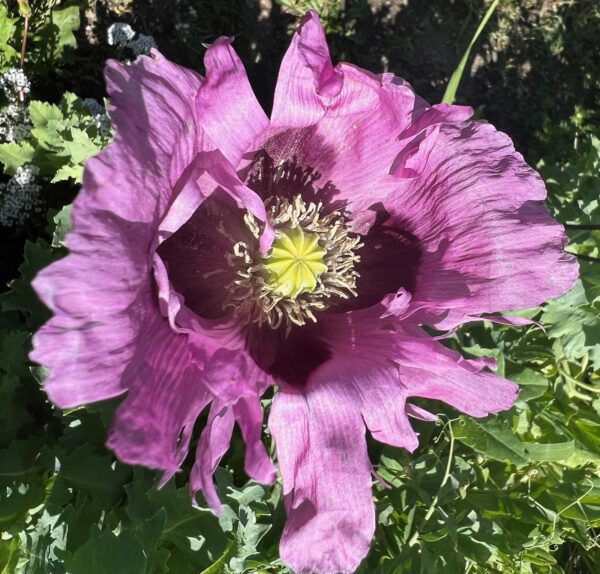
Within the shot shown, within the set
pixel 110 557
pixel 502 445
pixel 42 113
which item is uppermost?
pixel 42 113

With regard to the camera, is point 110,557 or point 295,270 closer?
point 110,557

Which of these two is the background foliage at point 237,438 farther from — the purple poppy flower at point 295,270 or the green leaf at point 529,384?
the purple poppy flower at point 295,270

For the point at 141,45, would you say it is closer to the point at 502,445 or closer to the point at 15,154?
the point at 15,154

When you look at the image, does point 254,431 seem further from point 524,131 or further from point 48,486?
point 524,131

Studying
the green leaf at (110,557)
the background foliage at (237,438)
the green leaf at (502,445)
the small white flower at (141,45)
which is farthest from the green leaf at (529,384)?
the small white flower at (141,45)

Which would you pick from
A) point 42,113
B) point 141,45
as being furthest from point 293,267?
point 141,45

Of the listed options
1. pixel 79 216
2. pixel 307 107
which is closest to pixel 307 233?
pixel 307 107

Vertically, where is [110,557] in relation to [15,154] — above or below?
below
